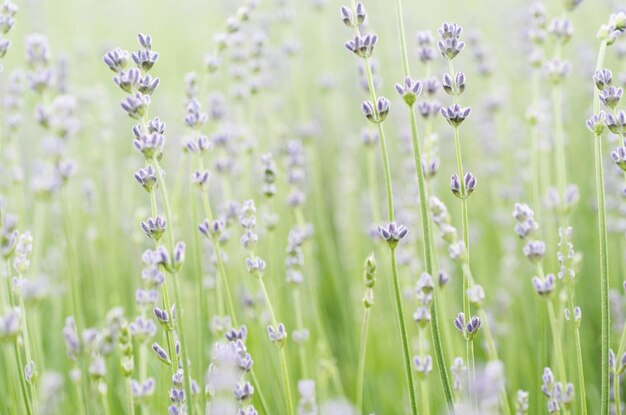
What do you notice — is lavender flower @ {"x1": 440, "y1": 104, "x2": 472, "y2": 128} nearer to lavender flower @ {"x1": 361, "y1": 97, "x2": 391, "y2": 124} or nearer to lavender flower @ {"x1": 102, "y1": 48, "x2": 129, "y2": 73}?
lavender flower @ {"x1": 361, "y1": 97, "x2": 391, "y2": 124}

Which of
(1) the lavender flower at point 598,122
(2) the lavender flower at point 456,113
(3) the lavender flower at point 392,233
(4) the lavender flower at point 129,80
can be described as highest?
(4) the lavender flower at point 129,80

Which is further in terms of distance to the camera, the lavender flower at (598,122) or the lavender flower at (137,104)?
the lavender flower at (598,122)

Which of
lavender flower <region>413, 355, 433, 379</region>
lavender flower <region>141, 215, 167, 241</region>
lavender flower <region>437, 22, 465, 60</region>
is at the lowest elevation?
lavender flower <region>413, 355, 433, 379</region>

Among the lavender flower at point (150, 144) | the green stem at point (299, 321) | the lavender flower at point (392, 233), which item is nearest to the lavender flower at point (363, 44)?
the lavender flower at point (392, 233)

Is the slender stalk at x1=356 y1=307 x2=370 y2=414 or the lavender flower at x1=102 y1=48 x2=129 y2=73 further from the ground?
the lavender flower at x1=102 y1=48 x2=129 y2=73

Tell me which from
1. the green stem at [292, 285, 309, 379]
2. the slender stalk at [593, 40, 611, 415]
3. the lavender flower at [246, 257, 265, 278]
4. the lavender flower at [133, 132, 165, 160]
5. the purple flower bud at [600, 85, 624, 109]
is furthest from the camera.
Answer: the green stem at [292, 285, 309, 379]

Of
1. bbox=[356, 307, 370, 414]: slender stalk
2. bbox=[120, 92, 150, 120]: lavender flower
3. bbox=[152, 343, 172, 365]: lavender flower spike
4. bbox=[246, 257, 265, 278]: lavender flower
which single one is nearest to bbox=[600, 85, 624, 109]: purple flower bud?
bbox=[356, 307, 370, 414]: slender stalk

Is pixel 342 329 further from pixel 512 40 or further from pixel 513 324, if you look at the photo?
pixel 512 40

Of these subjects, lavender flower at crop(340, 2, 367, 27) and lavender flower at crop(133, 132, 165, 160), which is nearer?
lavender flower at crop(133, 132, 165, 160)

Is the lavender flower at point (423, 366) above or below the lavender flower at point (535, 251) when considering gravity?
below

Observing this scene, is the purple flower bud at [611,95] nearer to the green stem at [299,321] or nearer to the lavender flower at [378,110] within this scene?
the lavender flower at [378,110]
